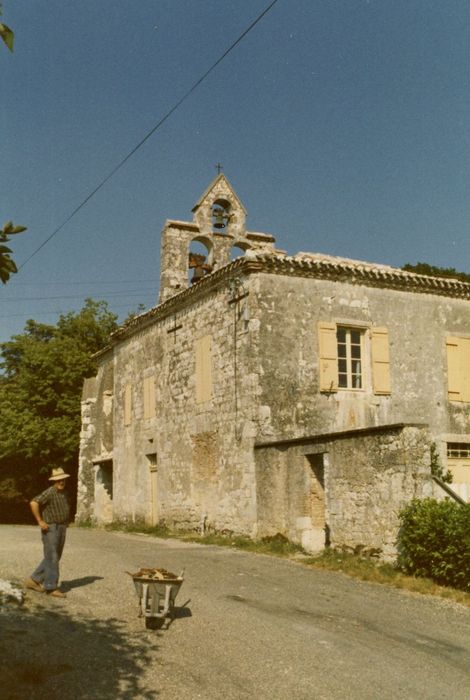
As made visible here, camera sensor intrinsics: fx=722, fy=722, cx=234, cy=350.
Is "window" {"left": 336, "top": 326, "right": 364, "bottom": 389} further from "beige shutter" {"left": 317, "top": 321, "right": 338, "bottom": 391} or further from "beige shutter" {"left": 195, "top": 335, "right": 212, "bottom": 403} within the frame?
"beige shutter" {"left": 195, "top": 335, "right": 212, "bottom": 403}

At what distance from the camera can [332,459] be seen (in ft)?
42.1

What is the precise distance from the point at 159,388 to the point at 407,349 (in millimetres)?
6990

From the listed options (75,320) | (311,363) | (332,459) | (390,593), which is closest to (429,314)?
(311,363)

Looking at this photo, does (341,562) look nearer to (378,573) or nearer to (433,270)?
(378,573)

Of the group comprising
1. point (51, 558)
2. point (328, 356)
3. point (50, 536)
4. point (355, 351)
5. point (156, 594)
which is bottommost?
point (156, 594)

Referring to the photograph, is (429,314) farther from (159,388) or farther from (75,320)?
(75,320)

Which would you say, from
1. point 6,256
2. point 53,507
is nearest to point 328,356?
point 53,507

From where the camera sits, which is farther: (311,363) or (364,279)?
(364,279)

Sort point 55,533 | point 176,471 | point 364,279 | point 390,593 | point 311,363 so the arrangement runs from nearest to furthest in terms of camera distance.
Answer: point 55,533 < point 390,593 < point 311,363 < point 364,279 < point 176,471

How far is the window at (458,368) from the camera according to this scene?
18.1 m

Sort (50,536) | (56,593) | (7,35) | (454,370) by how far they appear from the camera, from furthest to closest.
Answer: (454,370) < (50,536) < (56,593) < (7,35)

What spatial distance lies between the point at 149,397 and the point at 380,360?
711 cm

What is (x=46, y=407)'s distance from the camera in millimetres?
30453

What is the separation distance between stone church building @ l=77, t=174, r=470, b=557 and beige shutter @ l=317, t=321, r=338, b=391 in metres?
0.03
